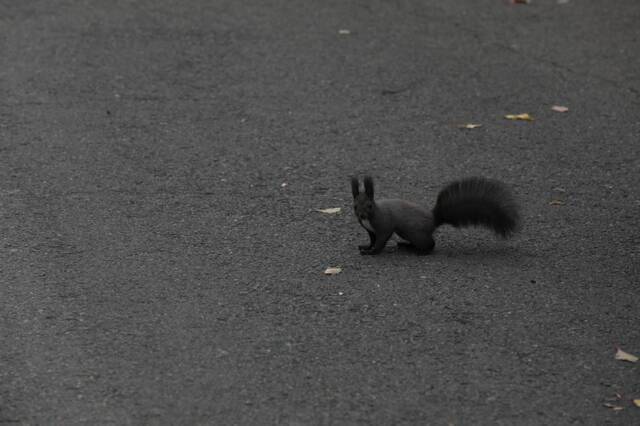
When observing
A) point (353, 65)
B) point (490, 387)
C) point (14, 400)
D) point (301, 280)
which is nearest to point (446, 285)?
point (301, 280)

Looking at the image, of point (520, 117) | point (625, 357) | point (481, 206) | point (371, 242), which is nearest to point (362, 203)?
point (371, 242)

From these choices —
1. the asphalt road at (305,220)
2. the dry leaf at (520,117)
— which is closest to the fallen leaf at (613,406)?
the asphalt road at (305,220)

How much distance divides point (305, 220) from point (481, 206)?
1.10 meters

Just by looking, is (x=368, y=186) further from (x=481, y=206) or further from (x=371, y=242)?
(x=481, y=206)

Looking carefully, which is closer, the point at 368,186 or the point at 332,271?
the point at 368,186

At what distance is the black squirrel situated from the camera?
534 centimetres

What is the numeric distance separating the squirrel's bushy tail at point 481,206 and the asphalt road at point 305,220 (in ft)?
0.68

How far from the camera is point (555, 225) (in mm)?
5887

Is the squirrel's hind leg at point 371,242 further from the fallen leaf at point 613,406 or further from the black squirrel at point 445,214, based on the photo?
the fallen leaf at point 613,406

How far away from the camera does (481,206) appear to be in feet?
17.6

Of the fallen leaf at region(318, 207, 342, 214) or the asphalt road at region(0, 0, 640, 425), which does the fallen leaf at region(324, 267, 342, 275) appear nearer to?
the asphalt road at region(0, 0, 640, 425)

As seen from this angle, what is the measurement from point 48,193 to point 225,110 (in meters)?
1.95

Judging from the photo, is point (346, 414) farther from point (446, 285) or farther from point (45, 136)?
point (45, 136)

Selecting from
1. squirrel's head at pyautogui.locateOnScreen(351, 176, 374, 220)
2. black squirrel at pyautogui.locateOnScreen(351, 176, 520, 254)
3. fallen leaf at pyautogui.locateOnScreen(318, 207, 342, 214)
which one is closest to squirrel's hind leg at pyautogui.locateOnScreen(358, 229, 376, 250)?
black squirrel at pyautogui.locateOnScreen(351, 176, 520, 254)
